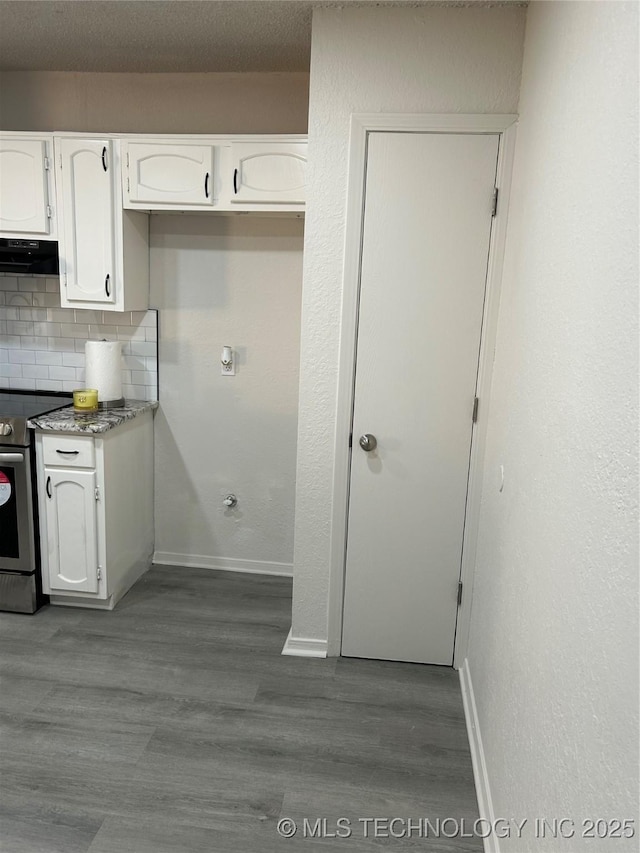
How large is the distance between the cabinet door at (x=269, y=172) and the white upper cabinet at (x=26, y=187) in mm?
896

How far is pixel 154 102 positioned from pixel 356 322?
1.70 meters

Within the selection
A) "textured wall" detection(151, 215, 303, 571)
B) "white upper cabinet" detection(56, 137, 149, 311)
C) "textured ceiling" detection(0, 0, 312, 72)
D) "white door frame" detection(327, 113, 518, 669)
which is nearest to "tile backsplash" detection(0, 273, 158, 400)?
"textured wall" detection(151, 215, 303, 571)

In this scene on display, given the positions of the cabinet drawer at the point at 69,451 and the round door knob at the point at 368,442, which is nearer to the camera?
the round door knob at the point at 368,442

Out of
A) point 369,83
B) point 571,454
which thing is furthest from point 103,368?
point 571,454

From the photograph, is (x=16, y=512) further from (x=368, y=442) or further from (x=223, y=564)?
(x=368, y=442)

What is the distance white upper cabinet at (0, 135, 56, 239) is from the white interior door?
1.58 m

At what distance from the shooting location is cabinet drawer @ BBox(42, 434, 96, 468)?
3062mm

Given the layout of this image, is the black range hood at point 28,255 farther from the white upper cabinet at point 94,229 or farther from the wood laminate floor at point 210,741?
the wood laminate floor at point 210,741

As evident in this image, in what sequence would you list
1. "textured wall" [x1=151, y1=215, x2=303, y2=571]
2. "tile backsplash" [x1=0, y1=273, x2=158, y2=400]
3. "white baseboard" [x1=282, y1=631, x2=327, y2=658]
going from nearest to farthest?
"white baseboard" [x1=282, y1=631, x2=327, y2=658]
"textured wall" [x1=151, y1=215, x2=303, y2=571]
"tile backsplash" [x1=0, y1=273, x2=158, y2=400]

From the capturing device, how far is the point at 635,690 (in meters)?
1.00

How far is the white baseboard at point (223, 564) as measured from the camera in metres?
3.74

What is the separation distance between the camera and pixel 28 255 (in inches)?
126

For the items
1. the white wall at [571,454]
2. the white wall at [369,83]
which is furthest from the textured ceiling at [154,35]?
the white wall at [571,454]

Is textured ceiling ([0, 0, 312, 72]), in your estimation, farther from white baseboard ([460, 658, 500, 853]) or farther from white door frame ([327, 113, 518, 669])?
white baseboard ([460, 658, 500, 853])
